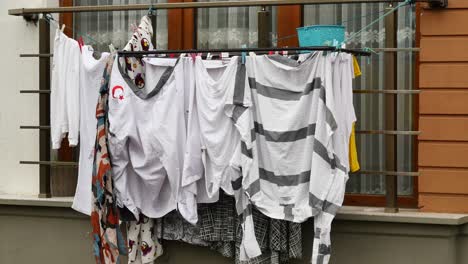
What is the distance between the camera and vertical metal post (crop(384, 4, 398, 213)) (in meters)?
6.38

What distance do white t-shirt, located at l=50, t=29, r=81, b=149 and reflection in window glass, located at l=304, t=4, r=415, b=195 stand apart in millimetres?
2003

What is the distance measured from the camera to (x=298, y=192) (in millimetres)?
6176

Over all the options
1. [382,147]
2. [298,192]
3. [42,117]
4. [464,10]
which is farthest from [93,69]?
[464,10]

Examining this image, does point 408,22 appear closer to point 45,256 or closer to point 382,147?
point 382,147

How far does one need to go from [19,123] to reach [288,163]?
8.45 ft

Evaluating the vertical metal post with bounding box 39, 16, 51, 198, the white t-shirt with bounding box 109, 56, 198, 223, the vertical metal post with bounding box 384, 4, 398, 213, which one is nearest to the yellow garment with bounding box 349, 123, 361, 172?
the vertical metal post with bounding box 384, 4, 398, 213

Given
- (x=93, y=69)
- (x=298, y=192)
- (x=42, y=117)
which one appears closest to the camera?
(x=298, y=192)

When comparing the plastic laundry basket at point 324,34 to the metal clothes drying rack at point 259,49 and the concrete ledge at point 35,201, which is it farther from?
the concrete ledge at point 35,201

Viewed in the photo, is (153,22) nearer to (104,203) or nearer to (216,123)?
(216,123)

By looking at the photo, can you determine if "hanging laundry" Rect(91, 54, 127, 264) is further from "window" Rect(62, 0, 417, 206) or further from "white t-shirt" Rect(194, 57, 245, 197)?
"window" Rect(62, 0, 417, 206)

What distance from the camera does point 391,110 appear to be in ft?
21.0

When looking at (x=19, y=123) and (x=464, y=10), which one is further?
(x=19, y=123)

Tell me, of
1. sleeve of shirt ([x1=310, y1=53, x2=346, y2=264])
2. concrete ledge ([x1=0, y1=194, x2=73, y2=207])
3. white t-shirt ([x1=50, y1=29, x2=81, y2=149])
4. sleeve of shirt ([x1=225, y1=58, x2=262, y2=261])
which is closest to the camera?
sleeve of shirt ([x1=310, y1=53, x2=346, y2=264])

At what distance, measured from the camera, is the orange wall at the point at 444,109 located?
251 inches
